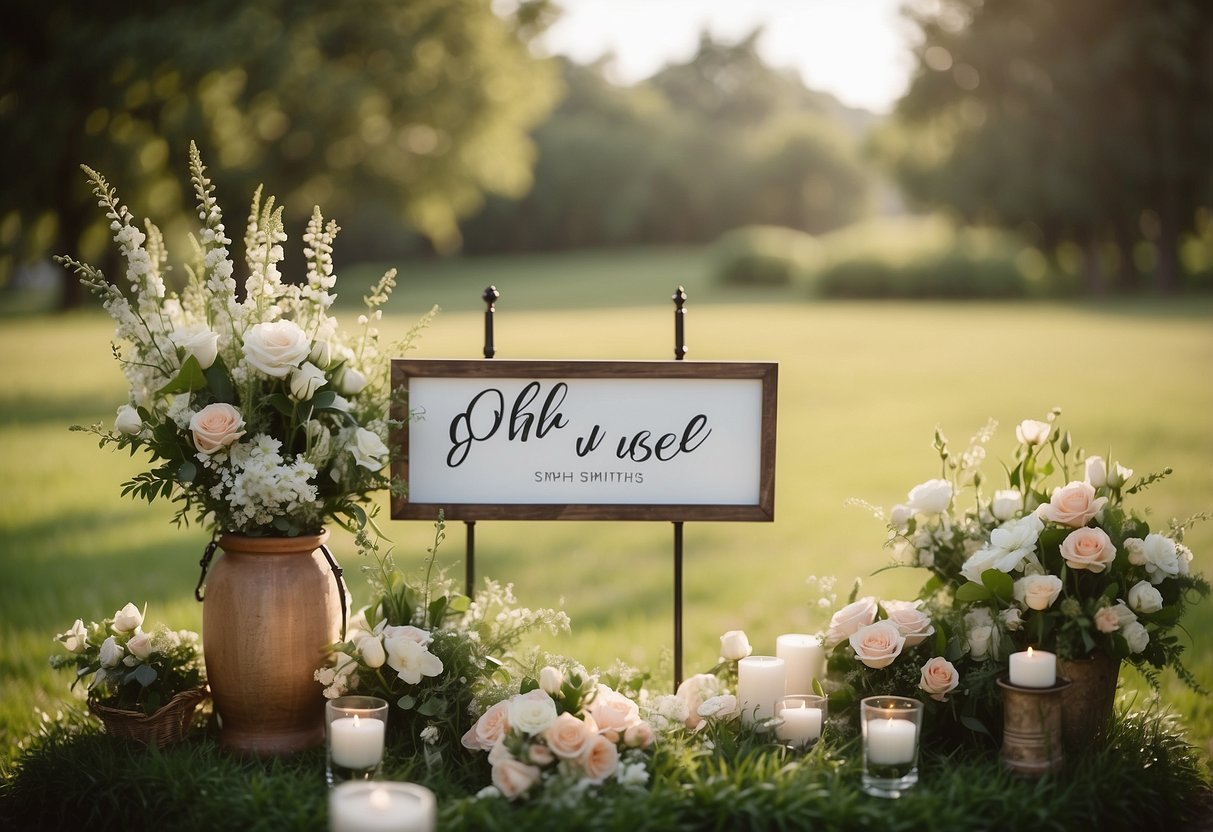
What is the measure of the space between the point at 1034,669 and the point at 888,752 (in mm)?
420

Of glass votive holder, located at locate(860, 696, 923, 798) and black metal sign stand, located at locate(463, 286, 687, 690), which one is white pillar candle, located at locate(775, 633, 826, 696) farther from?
glass votive holder, located at locate(860, 696, 923, 798)

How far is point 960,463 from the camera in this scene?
10.4 feet

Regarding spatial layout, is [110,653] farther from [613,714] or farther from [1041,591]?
[1041,591]

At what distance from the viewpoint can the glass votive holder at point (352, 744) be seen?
2480mm

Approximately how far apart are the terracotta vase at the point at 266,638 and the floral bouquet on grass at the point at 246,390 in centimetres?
8

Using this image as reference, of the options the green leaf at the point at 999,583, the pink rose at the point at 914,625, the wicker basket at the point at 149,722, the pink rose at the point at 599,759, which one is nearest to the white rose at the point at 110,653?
the wicker basket at the point at 149,722

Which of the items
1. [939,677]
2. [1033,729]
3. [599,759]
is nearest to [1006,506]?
[939,677]

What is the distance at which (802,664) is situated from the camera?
121 inches

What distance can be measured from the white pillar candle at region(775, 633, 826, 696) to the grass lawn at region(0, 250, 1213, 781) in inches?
16.1

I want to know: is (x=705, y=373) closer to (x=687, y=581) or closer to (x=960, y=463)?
(x=960, y=463)

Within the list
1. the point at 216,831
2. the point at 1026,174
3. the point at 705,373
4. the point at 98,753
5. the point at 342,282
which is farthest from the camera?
the point at 342,282

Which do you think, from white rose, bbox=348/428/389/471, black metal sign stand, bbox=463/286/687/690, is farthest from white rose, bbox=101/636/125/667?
black metal sign stand, bbox=463/286/687/690

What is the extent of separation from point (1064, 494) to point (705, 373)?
1022 mm

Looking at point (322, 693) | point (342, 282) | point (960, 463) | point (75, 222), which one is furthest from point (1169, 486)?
point (342, 282)
